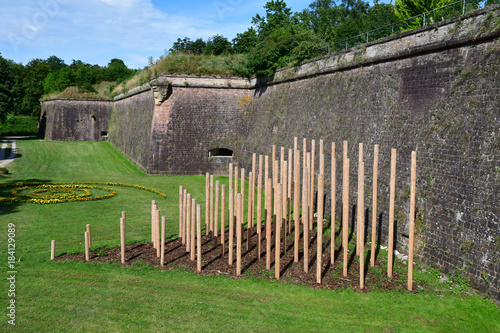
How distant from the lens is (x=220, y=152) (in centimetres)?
2597

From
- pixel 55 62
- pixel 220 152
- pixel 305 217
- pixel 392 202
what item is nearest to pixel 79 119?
pixel 220 152

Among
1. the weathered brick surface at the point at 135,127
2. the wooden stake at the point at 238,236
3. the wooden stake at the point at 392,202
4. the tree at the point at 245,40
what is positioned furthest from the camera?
the tree at the point at 245,40

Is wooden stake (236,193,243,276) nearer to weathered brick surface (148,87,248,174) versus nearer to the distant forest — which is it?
the distant forest

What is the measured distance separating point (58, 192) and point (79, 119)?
25222 mm

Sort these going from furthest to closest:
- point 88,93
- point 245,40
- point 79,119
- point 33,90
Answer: point 33,90 → point 88,93 → point 79,119 → point 245,40

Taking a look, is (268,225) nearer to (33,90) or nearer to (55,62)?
(33,90)

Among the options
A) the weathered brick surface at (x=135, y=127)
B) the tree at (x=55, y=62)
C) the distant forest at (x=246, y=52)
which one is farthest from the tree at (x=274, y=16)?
the tree at (x=55, y=62)

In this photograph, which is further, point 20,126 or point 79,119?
point 20,126

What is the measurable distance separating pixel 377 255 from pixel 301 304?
12.1ft

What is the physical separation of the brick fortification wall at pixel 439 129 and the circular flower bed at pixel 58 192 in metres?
9.65

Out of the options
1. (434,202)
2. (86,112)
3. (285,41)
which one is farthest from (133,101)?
(434,202)

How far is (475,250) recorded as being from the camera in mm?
8758

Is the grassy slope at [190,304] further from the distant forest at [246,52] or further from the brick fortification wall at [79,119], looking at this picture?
the brick fortification wall at [79,119]

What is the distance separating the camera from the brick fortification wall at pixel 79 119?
4122 cm
